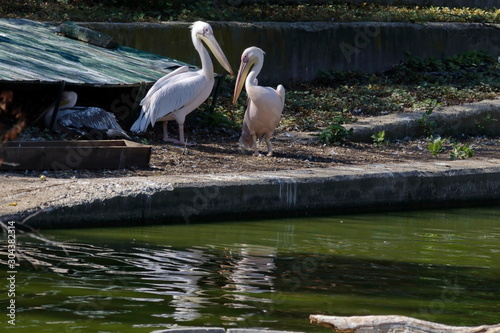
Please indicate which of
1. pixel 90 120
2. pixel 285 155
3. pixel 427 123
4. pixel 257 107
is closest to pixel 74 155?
pixel 90 120

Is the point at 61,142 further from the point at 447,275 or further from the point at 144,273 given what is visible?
the point at 447,275

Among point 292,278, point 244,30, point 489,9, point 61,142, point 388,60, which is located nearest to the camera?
point 292,278

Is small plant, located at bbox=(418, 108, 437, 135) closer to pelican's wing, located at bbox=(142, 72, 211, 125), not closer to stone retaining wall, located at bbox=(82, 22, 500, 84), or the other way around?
stone retaining wall, located at bbox=(82, 22, 500, 84)

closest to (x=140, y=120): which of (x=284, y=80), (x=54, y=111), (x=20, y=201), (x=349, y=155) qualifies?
(x=54, y=111)

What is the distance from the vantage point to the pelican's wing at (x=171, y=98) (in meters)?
10.6

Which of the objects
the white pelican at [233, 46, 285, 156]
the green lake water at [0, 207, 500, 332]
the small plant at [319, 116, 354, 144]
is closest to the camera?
the green lake water at [0, 207, 500, 332]

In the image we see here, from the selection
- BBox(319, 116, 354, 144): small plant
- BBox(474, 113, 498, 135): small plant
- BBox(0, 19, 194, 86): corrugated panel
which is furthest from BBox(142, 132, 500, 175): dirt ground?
BBox(0, 19, 194, 86): corrugated panel

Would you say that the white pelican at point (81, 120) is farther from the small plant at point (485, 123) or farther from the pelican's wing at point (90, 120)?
the small plant at point (485, 123)

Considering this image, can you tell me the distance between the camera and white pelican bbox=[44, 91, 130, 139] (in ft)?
33.5

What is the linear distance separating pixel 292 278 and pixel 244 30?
28.7 feet

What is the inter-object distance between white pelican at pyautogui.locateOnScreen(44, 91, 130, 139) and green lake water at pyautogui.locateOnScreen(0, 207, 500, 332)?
2.81 meters

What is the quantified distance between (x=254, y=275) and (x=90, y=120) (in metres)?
4.69

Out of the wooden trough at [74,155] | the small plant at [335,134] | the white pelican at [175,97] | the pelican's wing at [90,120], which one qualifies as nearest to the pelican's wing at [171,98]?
the white pelican at [175,97]

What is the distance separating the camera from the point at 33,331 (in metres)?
4.72
